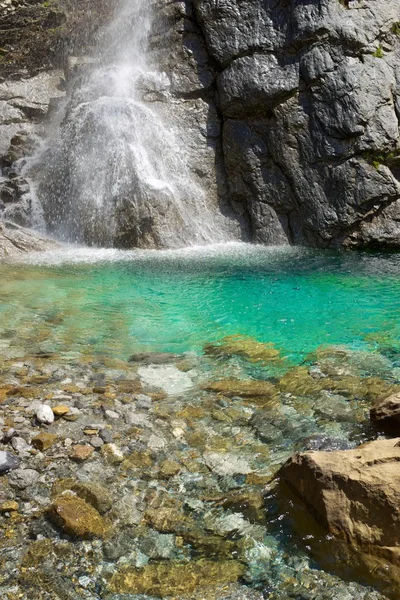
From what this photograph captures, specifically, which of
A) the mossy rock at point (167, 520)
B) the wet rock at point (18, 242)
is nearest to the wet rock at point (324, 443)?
the mossy rock at point (167, 520)

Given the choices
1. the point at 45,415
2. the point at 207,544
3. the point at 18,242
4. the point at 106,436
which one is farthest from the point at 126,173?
the point at 207,544

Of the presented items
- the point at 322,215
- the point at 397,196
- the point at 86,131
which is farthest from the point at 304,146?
the point at 86,131

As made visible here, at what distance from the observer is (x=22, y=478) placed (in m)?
3.43

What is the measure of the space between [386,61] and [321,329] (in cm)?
926

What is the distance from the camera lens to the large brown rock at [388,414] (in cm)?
410

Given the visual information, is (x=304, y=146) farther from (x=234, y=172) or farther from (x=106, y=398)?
(x=106, y=398)

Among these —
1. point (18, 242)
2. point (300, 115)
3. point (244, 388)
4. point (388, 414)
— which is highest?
point (300, 115)

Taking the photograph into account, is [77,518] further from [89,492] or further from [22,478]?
[22,478]

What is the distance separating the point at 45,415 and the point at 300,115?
431 inches

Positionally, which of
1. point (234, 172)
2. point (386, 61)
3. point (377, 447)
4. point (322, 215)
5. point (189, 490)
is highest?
point (386, 61)

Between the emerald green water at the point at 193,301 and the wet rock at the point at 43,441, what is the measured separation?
6.74 ft

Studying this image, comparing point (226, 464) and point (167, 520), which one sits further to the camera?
point (226, 464)

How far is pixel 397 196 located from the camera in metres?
13.0

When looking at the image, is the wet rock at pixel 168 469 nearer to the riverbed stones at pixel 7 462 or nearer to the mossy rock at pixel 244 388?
the riverbed stones at pixel 7 462
